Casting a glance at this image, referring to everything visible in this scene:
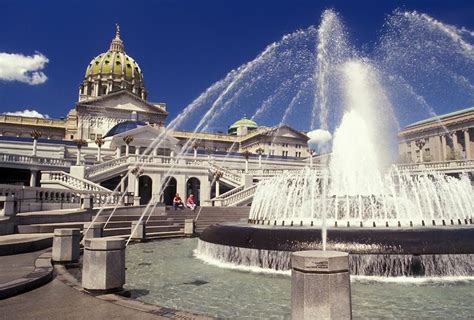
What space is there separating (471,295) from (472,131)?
3504 inches

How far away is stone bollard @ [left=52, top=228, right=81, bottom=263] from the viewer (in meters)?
11.3

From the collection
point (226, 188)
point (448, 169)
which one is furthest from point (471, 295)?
point (448, 169)

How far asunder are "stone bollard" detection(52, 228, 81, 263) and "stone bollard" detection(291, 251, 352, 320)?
826 centimetres

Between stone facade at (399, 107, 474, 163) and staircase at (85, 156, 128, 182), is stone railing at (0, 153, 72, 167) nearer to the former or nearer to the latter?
staircase at (85, 156, 128, 182)

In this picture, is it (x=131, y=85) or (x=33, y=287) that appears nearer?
(x=33, y=287)

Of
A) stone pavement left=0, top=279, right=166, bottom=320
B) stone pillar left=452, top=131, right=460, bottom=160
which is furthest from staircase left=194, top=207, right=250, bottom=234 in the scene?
stone pillar left=452, top=131, right=460, bottom=160

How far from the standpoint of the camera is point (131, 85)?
118125 mm

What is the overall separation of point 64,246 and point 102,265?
14.3 ft

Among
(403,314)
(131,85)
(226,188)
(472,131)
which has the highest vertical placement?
(131,85)

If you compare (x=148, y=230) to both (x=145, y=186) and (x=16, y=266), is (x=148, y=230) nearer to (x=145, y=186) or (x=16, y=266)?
(x=16, y=266)

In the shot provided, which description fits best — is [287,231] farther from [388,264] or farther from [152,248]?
[152,248]

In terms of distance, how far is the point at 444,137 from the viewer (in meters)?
92.2

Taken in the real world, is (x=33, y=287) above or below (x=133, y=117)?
below

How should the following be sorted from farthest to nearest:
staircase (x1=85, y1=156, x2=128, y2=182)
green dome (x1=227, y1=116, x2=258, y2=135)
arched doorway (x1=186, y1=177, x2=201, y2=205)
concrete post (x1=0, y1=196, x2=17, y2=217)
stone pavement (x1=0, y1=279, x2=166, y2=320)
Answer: green dome (x1=227, y1=116, x2=258, y2=135), arched doorway (x1=186, y1=177, x2=201, y2=205), staircase (x1=85, y1=156, x2=128, y2=182), concrete post (x1=0, y1=196, x2=17, y2=217), stone pavement (x1=0, y1=279, x2=166, y2=320)
